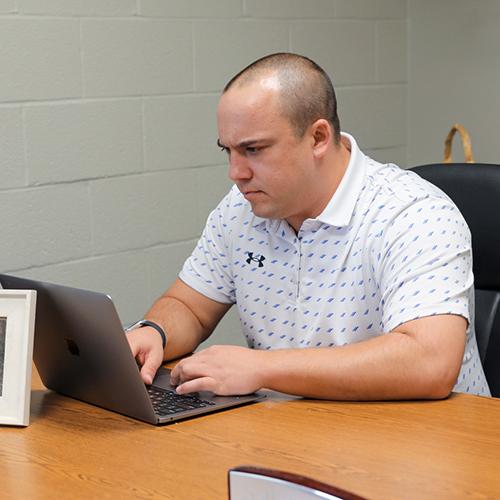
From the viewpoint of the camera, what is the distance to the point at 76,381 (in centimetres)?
175

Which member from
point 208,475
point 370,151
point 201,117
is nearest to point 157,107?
point 201,117

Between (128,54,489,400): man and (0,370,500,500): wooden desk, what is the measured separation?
0.08 meters

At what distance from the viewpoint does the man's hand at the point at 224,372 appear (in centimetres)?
169

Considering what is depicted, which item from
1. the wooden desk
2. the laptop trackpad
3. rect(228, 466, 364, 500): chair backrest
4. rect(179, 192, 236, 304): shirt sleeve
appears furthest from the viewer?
rect(179, 192, 236, 304): shirt sleeve

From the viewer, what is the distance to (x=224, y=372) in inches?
67.1

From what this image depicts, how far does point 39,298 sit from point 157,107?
1414 millimetres

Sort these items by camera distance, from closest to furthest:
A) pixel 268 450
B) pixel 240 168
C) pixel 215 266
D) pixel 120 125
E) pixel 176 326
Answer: pixel 268 450 → pixel 240 168 → pixel 176 326 → pixel 215 266 → pixel 120 125

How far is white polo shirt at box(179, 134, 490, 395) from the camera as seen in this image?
1.79 metres

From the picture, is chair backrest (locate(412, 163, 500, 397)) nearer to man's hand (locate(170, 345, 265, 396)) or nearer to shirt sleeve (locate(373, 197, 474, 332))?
shirt sleeve (locate(373, 197, 474, 332))

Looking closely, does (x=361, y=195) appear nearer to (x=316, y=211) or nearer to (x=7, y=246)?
(x=316, y=211)

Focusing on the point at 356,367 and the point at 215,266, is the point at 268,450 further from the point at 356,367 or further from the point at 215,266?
the point at 215,266

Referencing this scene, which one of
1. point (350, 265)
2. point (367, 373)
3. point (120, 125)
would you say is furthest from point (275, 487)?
point (120, 125)

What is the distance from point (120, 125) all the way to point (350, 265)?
1207mm

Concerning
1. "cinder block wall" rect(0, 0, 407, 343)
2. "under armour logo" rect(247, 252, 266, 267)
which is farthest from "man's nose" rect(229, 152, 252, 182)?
"cinder block wall" rect(0, 0, 407, 343)
